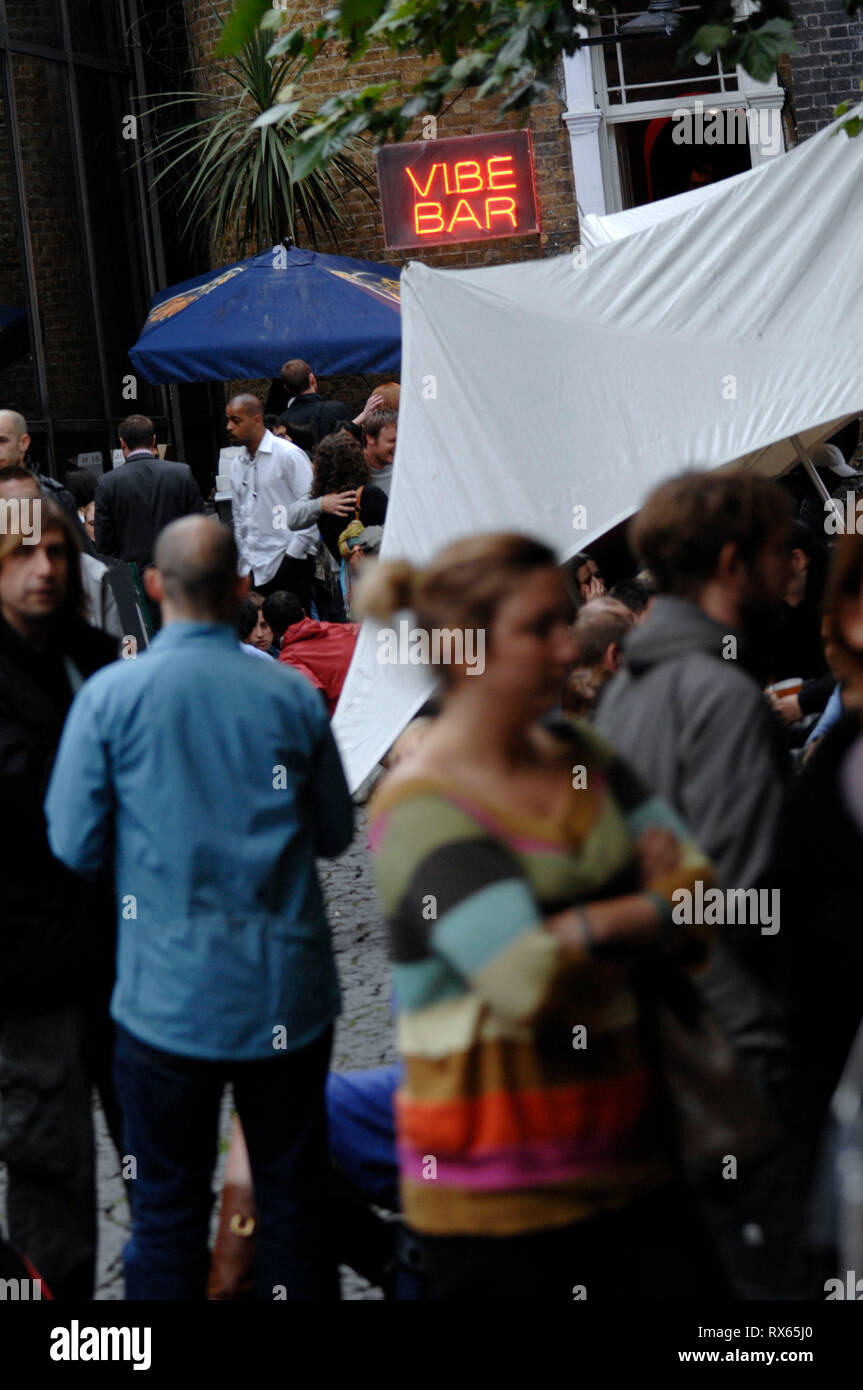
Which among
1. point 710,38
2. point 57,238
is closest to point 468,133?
point 57,238

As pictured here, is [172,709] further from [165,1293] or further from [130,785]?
[165,1293]

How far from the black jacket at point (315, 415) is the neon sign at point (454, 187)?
1.67 meters

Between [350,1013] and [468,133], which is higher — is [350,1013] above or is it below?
below

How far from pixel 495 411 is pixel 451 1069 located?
4.48m

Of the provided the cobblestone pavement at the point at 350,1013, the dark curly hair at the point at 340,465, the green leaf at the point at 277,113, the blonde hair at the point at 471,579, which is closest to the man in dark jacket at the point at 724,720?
the blonde hair at the point at 471,579

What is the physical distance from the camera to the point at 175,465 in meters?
10.6

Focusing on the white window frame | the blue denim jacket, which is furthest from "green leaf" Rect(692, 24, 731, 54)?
the white window frame

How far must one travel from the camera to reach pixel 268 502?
10938 millimetres

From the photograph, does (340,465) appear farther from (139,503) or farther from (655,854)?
(655,854)

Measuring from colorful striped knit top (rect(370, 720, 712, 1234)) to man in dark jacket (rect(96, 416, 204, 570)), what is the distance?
8050mm

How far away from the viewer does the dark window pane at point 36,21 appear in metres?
14.7

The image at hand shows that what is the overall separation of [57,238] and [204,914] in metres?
13.0
